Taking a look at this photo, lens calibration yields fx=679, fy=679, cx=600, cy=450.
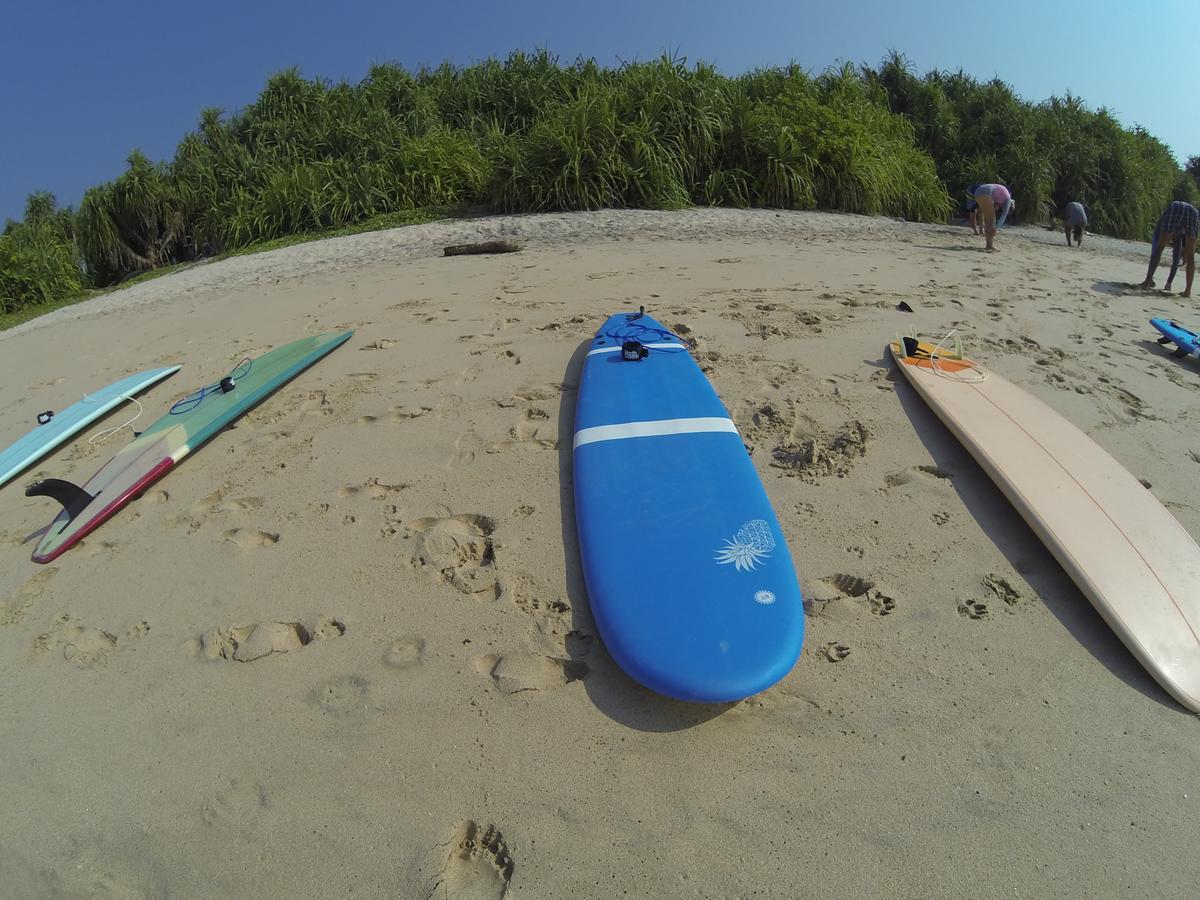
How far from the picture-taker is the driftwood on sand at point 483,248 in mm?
6270

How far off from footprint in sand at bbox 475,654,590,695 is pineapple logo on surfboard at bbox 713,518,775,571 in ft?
1.76

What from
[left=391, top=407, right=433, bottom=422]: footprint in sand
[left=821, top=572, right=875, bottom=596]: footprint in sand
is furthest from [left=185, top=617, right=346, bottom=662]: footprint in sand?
[left=821, top=572, right=875, bottom=596]: footprint in sand

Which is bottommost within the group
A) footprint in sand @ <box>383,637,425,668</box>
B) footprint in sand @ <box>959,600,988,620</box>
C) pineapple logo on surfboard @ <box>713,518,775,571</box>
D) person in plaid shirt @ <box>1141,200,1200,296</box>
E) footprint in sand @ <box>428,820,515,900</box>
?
footprint in sand @ <box>428,820,515,900</box>

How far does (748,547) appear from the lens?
2072 millimetres

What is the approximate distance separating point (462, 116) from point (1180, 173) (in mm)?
15942

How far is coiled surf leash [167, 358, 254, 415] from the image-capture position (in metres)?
3.42

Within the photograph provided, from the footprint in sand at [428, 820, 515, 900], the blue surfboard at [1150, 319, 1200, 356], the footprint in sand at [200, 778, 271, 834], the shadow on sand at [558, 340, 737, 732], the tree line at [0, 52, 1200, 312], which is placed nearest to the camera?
the footprint in sand at [428, 820, 515, 900]

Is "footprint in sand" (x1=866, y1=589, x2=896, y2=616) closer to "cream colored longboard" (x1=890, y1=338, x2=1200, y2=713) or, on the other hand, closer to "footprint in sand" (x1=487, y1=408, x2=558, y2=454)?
"cream colored longboard" (x1=890, y1=338, x2=1200, y2=713)

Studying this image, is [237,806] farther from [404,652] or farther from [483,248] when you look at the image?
[483,248]

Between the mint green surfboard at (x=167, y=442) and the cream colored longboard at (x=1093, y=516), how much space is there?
3.21m

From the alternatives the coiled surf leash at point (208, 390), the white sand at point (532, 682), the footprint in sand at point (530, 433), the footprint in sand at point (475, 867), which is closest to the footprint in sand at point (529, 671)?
Answer: the white sand at point (532, 682)

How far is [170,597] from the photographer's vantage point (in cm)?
214

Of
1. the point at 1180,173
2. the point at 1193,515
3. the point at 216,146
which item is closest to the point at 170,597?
the point at 1193,515

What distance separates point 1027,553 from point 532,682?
1643 millimetres
